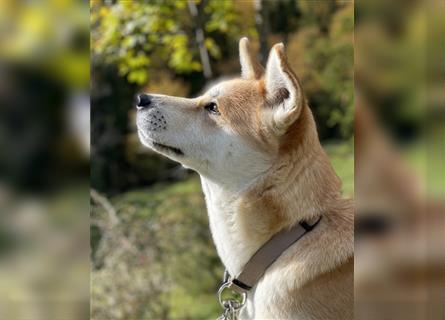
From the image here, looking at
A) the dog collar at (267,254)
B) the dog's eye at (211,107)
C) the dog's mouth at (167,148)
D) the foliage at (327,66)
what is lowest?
the foliage at (327,66)

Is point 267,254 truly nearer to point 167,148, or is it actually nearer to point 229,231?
point 229,231

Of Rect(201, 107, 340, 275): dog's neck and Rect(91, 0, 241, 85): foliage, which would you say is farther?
Rect(91, 0, 241, 85): foliage

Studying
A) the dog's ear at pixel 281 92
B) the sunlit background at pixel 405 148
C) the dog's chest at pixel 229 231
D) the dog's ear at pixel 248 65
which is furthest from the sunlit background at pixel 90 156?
the dog's ear at pixel 248 65

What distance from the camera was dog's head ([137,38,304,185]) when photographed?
2.29 metres

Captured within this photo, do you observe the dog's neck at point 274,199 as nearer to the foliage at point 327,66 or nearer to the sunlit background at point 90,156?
the sunlit background at point 90,156

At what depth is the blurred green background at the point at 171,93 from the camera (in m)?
5.07

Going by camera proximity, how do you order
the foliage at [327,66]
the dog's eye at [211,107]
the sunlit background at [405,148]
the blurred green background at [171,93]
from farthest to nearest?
the foliage at [327,66] → the blurred green background at [171,93] → the dog's eye at [211,107] → the sunlit background at [405,148]

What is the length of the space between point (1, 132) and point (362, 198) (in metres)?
0.80

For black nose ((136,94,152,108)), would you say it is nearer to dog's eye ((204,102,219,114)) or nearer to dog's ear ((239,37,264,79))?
dog's eye ((204,102,219,114))

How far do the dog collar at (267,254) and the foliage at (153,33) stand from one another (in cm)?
315

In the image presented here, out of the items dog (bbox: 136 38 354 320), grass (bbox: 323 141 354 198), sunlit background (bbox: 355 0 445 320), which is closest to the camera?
sunlit background (bbox: 355 0 445 320)

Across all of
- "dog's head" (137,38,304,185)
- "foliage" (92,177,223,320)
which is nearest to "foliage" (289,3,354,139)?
"foliage" (92,177,223,320)

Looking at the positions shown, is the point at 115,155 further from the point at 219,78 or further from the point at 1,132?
the point at 1,132

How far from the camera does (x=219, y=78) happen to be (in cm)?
555
